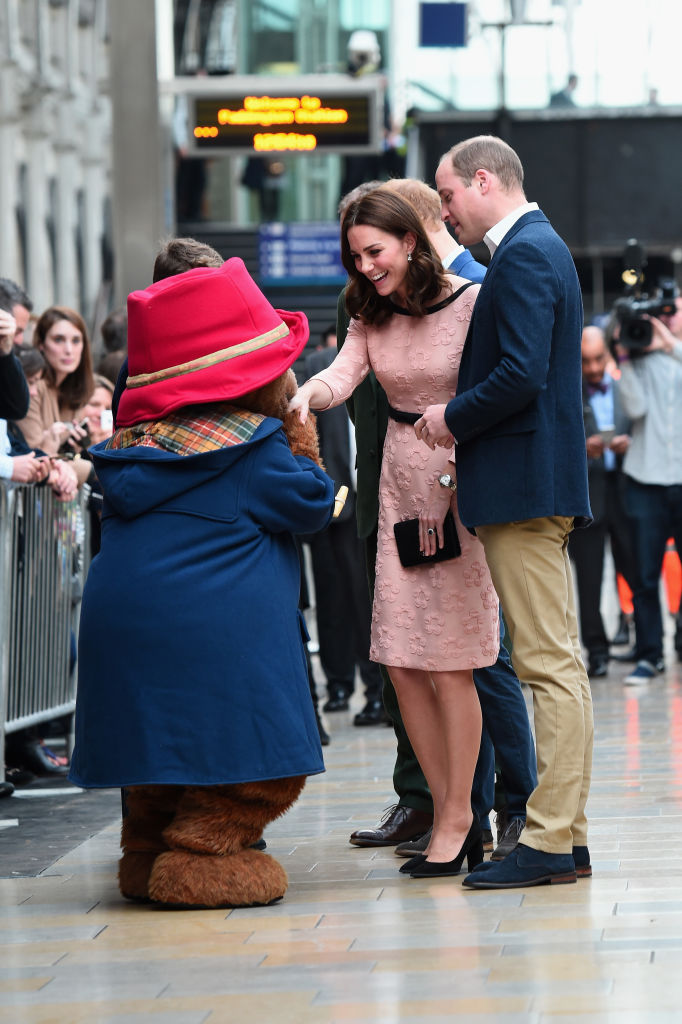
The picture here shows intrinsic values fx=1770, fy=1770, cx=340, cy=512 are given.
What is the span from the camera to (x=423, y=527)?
497cm

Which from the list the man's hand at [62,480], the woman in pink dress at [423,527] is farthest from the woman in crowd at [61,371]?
the woman in pink dress at [423,527]

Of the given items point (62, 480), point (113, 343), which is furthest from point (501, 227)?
point (113, 343)

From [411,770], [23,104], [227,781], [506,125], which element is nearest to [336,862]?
[411,770]

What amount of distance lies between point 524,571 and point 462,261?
1.16 metres

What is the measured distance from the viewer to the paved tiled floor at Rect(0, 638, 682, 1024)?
363 cm

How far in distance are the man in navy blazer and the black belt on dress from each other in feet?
0.83

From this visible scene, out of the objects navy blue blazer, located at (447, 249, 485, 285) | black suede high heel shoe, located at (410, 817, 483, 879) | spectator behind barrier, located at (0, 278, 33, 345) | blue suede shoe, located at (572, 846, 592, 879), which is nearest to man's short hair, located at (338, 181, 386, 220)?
navy blue blazer, located at (447, 249, 485, 285)

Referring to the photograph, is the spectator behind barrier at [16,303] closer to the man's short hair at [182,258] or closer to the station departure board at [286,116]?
the man's short hair at [182,258]

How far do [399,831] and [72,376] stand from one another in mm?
3369

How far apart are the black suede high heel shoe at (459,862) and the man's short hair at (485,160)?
1789 mm

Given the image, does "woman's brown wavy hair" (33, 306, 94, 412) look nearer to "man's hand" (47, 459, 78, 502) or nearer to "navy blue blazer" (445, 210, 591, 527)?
"man's hand" (47, 459, 78, 502)

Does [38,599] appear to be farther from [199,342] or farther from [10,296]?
[199,342]

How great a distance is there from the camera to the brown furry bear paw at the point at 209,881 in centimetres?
458

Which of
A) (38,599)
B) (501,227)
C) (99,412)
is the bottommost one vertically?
(38,599)
